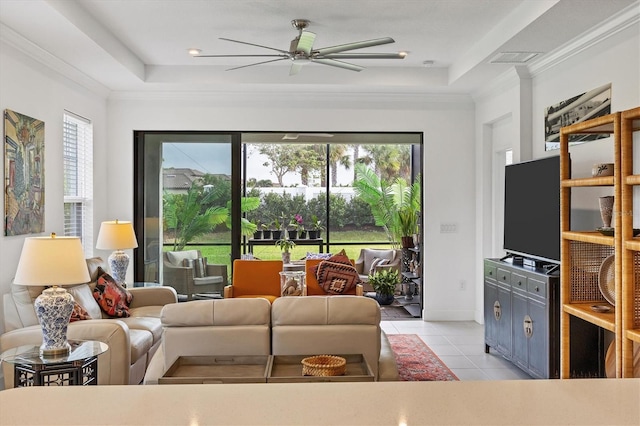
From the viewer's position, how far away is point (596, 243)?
331cm

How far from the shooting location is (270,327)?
3498 millimetres

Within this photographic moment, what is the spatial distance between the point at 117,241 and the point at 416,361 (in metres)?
3.01

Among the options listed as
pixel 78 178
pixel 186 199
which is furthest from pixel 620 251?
pixel 186 199

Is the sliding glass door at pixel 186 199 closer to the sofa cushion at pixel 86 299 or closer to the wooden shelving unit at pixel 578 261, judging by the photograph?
A: the sofa cushion at pixel 86 299

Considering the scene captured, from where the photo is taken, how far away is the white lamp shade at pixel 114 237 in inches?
223

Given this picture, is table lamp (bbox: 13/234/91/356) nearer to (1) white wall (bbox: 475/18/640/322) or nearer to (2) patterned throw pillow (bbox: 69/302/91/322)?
(2) patterned throw pillow (bbox: 69/302/91/322)

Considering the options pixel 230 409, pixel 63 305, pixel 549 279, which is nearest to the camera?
pixel 230 409

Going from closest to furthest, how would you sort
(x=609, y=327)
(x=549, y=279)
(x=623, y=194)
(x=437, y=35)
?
(x=623, y=194) → (x=609, y=327) → (x=549, y=279) → (x=437, y=35)

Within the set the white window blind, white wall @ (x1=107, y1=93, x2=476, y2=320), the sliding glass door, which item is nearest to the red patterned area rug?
white wall @ (x1=107, y1=93, x2=476, y2=320)

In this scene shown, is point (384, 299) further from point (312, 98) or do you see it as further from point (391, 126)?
point (312, 98)

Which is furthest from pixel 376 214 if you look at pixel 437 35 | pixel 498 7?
pixel 498 7

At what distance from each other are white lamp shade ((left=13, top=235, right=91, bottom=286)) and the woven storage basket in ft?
4.75

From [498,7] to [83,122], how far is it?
14.1ft

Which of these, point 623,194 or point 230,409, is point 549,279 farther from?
point 230,409
